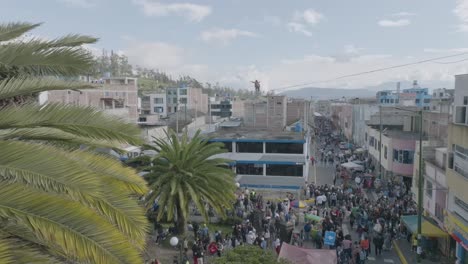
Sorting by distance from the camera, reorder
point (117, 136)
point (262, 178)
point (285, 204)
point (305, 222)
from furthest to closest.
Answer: point (262, 178) → point (285, 204) → point (305, 222) → point (117, 136)

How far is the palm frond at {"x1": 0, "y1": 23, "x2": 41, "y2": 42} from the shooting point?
6433mm

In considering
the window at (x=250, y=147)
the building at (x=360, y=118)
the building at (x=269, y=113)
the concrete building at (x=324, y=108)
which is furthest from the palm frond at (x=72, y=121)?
the concrete building at (x=324, y=108)

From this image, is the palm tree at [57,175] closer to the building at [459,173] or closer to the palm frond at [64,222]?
the palm frond at [64,222]

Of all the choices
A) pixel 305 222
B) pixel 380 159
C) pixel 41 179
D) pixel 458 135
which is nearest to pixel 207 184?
pixel 305 222

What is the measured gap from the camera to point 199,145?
19422mm

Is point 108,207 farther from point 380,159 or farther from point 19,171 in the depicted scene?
point 380,159

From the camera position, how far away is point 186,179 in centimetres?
1844

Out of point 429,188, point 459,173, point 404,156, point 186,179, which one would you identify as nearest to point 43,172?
point 186,179

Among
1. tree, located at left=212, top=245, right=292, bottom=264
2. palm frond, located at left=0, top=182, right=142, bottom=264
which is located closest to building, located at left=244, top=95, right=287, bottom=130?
tree, located at left=212, top=245, right=292, bottom=264

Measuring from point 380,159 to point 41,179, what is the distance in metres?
Result: 40.0

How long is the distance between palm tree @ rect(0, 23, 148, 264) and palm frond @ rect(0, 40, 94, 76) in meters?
0.01

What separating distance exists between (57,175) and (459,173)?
740 inches

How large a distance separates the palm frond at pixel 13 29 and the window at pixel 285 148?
3038 cm

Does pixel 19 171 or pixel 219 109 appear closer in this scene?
pixel 19 171
